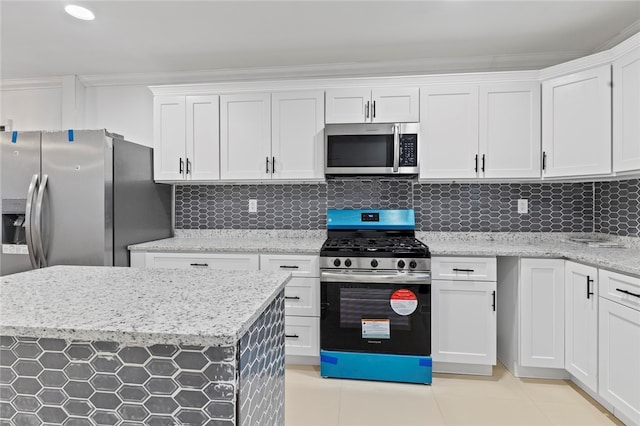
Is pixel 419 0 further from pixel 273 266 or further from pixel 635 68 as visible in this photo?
pixel 273 266

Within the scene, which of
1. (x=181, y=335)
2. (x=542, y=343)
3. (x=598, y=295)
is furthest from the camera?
(x=542, y=343)

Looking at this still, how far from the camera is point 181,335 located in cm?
76

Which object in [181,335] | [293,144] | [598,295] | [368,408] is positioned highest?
[293,144]

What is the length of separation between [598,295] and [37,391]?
8.42 ft

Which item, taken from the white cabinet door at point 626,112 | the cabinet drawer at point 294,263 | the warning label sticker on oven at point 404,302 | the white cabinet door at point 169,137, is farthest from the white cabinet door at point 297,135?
the white cabinet door at point 626,112

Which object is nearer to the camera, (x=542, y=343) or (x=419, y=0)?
(x=419, y=0)

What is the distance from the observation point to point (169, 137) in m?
3.03

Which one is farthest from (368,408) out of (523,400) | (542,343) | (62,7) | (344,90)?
(62,7)

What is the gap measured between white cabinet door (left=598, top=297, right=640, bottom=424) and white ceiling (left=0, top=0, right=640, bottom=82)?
6.21 feet

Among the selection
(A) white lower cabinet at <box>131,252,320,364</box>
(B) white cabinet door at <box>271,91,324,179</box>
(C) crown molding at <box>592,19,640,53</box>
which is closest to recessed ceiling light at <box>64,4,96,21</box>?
(B) white cabinet door at <box>271,91,324,179</box>

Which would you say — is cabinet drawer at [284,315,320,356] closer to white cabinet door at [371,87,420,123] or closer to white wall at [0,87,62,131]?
white cabinet door at [371,87,420,123]

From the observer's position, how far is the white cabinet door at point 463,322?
7.93 ft

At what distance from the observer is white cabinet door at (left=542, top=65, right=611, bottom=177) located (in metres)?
2.32

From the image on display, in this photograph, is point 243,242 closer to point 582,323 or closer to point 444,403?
point 444,403
